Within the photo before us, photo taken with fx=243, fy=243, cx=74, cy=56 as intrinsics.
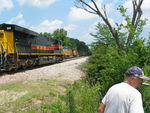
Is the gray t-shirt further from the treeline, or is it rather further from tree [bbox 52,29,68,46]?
tree [bbox 52,29,68,46]

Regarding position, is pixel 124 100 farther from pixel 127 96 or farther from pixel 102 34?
pixel 102 34

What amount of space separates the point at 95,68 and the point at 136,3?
15.7ft

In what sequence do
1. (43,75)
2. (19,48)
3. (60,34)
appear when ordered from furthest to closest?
1. (60,34)
2. (19,48)
3. (43,75)

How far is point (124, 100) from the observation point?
332 cm

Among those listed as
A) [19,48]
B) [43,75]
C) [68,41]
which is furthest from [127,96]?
[68,41]

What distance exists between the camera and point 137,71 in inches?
134

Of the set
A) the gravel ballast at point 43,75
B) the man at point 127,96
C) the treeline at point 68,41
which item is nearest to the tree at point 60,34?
the treeline at point 68,41

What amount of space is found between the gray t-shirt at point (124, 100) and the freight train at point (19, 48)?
13705mm

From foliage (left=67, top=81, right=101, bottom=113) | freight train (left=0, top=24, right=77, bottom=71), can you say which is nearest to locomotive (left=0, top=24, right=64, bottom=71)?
freight train (left=0, top=24, right=77, bottom=71)

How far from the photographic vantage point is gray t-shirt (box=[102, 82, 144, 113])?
3.21 metres

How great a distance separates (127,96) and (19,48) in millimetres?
16531

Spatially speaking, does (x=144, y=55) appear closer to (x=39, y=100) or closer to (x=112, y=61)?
(x=112, y=61)

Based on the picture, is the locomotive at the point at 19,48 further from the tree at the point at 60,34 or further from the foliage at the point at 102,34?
the tree at the point at 60,34

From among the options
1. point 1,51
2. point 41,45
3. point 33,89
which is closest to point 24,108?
point 33,89
